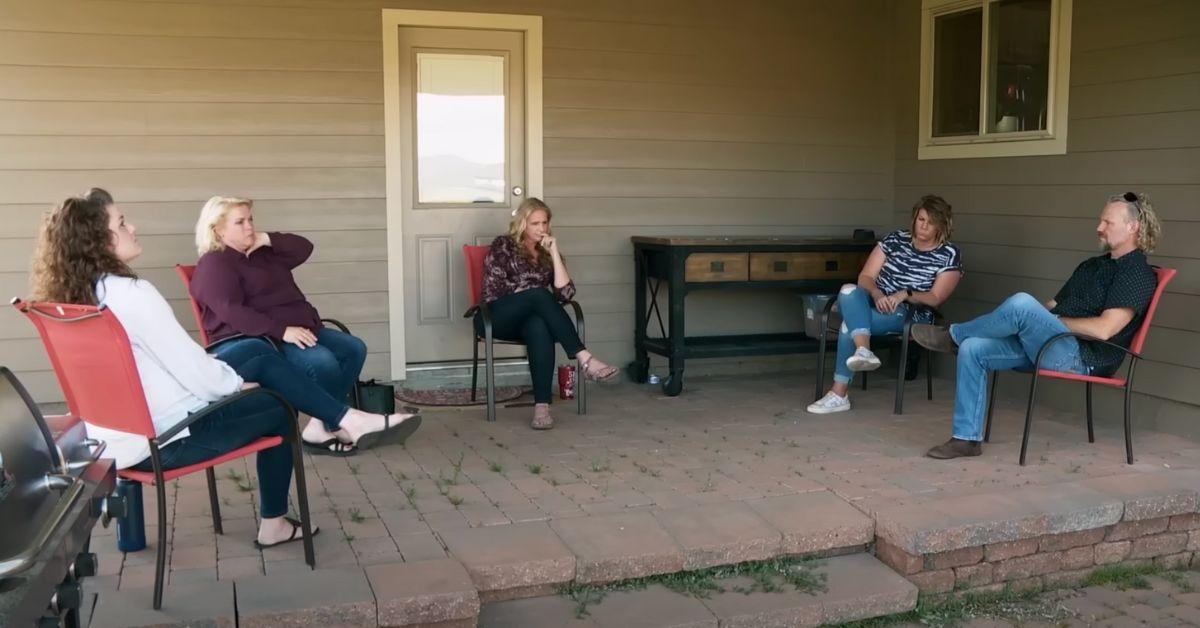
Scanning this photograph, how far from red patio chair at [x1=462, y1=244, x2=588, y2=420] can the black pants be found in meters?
0.07

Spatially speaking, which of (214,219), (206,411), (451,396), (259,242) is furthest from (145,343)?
(451,396)

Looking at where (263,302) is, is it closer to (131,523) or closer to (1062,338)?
(131,523)

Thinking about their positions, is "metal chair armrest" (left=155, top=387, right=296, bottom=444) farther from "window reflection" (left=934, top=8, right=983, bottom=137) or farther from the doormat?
"window reflection" (left=934, top=8, right=983, bottom=137)

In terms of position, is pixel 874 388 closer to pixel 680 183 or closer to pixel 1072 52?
pixel 680 183

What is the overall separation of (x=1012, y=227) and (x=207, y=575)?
4167 mm

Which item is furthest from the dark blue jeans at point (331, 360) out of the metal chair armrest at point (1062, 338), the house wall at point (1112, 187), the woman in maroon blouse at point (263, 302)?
the house wall at point (1112, 187)

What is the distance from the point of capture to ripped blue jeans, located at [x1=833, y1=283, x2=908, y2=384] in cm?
509

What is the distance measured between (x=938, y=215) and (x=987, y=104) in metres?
0.84

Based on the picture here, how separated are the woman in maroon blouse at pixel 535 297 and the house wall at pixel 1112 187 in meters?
2.17

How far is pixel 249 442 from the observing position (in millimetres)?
3008

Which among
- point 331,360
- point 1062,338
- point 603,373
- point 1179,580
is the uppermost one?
point 1062,338

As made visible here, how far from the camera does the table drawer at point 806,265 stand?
5660 mm

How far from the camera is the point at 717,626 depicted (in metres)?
2.96

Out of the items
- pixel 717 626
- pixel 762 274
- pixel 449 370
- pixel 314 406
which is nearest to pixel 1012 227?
pixel 762 274
